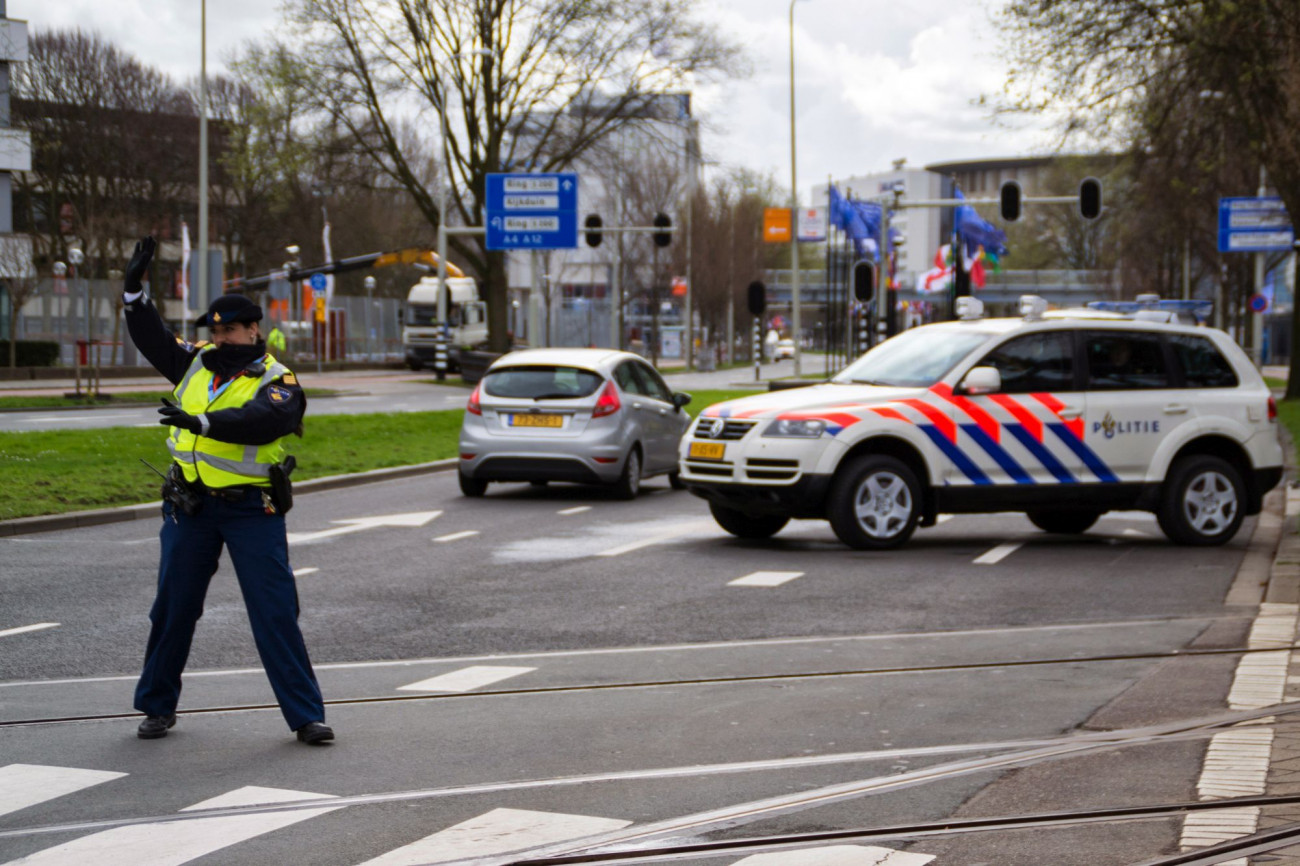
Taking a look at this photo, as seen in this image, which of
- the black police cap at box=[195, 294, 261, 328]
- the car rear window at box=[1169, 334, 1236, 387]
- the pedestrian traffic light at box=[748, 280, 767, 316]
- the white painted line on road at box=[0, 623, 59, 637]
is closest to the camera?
the black police cap at box=[195, 294, 261, 328]

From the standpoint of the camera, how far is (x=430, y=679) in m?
7.77

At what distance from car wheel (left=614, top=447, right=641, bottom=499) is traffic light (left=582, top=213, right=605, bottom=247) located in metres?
21.7

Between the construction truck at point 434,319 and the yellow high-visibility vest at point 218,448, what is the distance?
2070 inches

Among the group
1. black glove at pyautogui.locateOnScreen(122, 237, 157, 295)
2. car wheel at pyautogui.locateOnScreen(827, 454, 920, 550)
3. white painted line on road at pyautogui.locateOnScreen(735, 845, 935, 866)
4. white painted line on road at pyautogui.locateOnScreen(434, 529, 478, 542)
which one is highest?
black glove at pyautogui.locateOnScreen(122, 237, 157, 295)

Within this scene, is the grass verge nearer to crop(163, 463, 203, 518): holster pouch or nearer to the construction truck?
crop(163, 463, 203, 518): holster pouch

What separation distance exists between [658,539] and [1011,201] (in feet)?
77.7

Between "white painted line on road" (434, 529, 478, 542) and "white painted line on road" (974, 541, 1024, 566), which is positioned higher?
"white painted line on road" (434, 529, 478, 542)

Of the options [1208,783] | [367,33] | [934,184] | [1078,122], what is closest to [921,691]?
[1208,783]

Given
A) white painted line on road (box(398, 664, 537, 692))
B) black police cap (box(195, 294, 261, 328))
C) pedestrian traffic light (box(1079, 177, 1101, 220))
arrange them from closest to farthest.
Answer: black police cap (box(195, 294, 261, 328)) < white painted line on road (box(398, 664, 537, 692)) < pedestrian traffic light (box(1079, 177, 1101, 220))

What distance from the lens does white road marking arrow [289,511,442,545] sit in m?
13.5

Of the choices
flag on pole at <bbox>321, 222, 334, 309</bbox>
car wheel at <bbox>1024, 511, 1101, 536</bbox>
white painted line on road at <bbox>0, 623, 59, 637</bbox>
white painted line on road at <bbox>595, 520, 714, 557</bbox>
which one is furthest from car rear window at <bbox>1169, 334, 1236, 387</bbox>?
flag on pole at <bbox>321, 222, 334, 309</bbox>

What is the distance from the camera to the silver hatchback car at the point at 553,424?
54.1 feet

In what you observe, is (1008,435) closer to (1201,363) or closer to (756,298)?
(1201,363)

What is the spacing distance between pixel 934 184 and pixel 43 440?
535 ft
